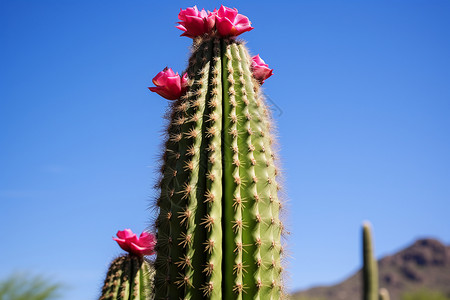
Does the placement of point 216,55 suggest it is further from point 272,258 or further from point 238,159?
point 272,258

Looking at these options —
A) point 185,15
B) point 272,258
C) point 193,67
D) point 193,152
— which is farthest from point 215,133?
point 185,15

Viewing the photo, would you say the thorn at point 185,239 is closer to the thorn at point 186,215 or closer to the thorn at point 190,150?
the thorn at point 186,215

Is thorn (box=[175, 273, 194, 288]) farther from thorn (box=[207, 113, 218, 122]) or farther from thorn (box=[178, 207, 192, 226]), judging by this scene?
thorn (box=[207, 113, 218, 122])

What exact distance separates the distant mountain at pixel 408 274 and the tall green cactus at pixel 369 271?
6131 centimetres

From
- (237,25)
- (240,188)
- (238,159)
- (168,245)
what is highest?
(237,25)

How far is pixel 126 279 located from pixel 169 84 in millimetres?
1891

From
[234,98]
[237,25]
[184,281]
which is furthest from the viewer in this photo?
[237,25]

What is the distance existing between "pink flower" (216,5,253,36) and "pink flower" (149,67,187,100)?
0.41 metres

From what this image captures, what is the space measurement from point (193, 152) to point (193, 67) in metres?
0.69

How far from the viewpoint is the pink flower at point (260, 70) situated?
3.47 meters

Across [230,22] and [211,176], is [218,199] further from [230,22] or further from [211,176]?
[230,22]

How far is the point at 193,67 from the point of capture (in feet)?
10.8

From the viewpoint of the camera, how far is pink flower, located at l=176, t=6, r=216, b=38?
3431 millimetres

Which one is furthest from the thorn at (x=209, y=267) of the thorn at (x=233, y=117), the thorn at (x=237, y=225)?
the thorn at (x=233, y=117)
